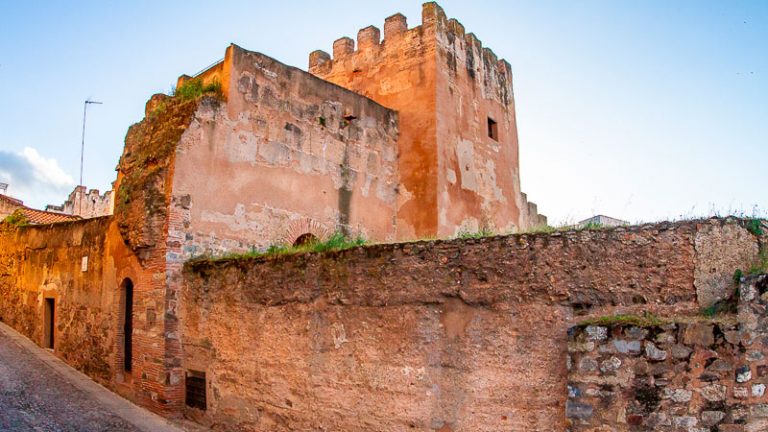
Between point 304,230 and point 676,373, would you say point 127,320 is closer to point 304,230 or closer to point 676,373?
point 304,230

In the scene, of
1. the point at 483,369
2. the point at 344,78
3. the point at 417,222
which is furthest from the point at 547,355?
the point at 344,78

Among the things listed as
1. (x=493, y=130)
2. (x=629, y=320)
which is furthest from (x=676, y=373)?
(x=493, y=130)

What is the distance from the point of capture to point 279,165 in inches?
409

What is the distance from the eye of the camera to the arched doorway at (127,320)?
10.0 meters

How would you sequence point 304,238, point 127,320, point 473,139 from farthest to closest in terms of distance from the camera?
point 473,139
point 304,238
point 127,320

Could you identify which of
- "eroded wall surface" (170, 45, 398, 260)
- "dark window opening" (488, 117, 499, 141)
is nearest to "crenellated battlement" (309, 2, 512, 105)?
"dark window opening" (488, 117, 499, 141)

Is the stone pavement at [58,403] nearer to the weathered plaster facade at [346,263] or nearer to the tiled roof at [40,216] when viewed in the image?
the weathered plaster facade at [346,263]

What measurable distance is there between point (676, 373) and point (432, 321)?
7.17 ft

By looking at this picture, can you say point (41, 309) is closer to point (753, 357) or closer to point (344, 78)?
point (344, 78)

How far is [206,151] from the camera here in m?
9.38

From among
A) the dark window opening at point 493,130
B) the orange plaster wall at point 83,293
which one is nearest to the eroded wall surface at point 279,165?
the orange plaster wall at point 83,293

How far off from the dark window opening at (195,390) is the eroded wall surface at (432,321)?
1.22 ft

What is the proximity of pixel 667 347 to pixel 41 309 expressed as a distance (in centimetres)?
1260

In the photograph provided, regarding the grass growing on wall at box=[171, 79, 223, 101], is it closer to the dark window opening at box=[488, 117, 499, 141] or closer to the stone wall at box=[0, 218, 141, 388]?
the stone wall at box=[0, 218, 141, 388]
